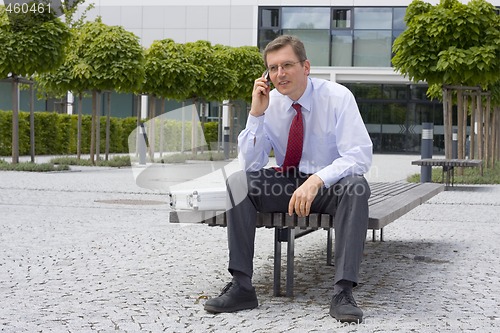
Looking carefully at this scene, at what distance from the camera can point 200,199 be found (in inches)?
194

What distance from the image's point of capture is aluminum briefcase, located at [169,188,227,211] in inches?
194

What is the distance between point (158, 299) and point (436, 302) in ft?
5.24

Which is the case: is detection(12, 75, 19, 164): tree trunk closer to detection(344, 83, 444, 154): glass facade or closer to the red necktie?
the red necktie

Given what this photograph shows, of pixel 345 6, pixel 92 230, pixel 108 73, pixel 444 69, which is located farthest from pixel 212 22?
pixel 92 230

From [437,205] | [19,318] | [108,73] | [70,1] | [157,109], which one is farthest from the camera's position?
[70,1]

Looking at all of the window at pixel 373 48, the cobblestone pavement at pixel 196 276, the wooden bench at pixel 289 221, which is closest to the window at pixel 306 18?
the window at pixel 373 48

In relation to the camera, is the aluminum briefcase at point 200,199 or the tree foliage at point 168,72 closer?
the aluminum briefcase at point 200,199

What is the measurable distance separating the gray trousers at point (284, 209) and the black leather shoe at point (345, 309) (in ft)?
0.28

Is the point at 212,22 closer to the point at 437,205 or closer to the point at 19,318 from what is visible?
the point at 437,205

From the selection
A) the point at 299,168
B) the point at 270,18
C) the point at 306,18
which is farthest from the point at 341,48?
the point at 299,168

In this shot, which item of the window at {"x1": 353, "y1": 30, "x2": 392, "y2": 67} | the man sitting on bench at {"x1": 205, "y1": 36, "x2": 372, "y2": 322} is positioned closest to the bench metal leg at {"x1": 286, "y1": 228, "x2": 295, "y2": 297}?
the man sitting on bench at {"x1": 205, "y1": 36, "x2": 372, "y2": 322}

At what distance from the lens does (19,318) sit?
4.53m

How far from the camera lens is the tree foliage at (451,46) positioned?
17547mm

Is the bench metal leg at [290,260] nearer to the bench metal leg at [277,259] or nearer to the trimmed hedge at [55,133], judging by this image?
the bench metal leg at [277,259]
